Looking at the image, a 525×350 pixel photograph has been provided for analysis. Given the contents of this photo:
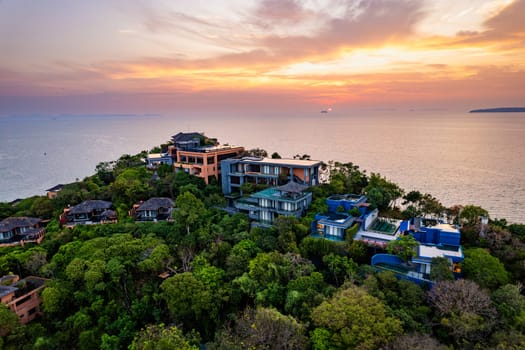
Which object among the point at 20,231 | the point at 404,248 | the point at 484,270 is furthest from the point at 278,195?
the point at 20,231

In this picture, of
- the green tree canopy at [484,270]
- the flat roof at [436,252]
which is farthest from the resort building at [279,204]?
the green tree canopy at [484,270]

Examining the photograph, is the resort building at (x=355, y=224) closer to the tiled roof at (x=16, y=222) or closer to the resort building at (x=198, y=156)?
the resort building at (x=198, y=156)

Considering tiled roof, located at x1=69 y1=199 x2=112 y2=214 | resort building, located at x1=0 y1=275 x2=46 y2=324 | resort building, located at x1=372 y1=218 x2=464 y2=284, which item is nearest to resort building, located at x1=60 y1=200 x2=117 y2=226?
tiled roof, located at x1=69 y1=199 x2=112 y2=214

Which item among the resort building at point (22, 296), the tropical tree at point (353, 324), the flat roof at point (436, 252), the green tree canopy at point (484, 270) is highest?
the flat roof at point (436, 252)

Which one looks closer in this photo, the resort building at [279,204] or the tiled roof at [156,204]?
the resort building at [279,204]

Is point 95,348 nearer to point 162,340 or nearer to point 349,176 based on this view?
point 162,340

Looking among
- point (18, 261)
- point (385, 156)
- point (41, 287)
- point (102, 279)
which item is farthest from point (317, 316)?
point (385, 156)
